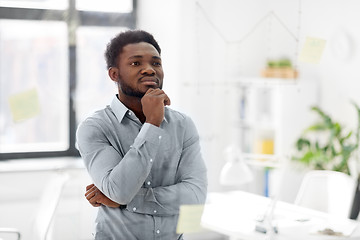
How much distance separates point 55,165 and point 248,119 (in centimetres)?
50

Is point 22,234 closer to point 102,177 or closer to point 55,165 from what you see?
point 55,165

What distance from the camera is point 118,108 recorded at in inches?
43.0

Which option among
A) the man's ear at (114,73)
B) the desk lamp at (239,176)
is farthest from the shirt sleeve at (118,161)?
the desk lamp at (239,176)

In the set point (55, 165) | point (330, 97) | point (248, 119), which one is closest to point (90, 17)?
point (55, 165)

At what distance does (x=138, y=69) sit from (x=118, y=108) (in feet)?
0.32

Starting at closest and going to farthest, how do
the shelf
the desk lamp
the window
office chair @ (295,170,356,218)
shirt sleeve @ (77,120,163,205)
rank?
shirt sleeve @ (77,120,163,205) → the window → the desk lamp → the shelf → office chair @ (295,170,356,218)

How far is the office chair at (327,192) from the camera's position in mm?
1500

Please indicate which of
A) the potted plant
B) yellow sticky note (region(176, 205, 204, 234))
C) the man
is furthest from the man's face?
the potted plant

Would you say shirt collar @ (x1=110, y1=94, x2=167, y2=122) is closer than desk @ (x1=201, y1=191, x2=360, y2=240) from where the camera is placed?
Yes

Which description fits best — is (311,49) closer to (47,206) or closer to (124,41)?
(124,41)

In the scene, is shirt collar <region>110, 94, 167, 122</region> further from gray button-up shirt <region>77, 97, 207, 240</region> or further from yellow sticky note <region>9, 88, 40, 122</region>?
yellow sticky note <region>9, 88, 40, 122</region>

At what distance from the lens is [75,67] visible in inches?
48.2

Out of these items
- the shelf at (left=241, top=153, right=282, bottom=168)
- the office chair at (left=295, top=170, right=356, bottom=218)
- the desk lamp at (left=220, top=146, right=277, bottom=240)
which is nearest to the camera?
the desk lamp at (left=220, top=146, right=277, bottom=240)

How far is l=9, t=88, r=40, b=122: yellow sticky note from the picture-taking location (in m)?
1.18
